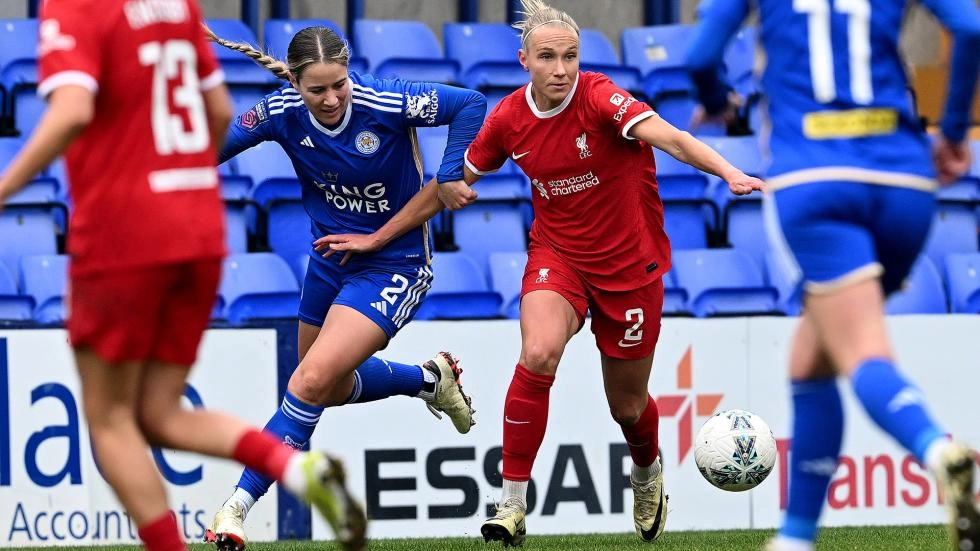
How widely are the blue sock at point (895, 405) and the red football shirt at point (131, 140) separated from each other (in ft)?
5.48

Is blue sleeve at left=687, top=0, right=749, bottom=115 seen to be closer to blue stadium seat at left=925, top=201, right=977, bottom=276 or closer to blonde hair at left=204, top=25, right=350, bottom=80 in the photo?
blonde hair at left=204, top=25, right=350, bottom=80

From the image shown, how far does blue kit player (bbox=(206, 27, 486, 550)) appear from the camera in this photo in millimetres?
5969

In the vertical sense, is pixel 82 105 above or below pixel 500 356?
above

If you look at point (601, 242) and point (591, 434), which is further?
point (591, 434)

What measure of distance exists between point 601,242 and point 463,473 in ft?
6.72

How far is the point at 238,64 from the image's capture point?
1040 cm

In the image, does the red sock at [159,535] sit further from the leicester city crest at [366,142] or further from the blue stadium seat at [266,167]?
the blue stadium seat at [266,167]

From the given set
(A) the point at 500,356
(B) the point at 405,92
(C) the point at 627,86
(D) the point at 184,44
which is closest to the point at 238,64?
(C) the point at 627,86

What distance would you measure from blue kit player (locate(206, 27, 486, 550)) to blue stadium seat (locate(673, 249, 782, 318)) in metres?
3.28

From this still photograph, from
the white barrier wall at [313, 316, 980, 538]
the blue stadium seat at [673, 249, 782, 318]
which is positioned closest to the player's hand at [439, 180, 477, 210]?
the white barrier wall at [313, 316, 980, 538]

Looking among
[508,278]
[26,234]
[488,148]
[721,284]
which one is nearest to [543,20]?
[488,148]

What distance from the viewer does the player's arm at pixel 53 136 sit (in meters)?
3.47

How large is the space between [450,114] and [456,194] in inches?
16.6

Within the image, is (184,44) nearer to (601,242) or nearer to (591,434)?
(601,242)
